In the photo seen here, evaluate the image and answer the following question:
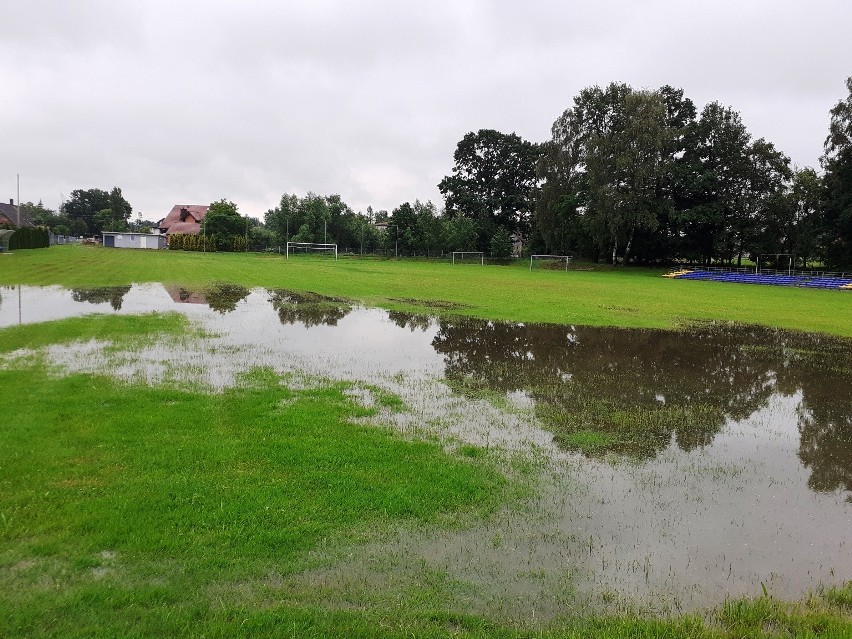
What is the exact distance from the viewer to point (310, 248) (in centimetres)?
8950

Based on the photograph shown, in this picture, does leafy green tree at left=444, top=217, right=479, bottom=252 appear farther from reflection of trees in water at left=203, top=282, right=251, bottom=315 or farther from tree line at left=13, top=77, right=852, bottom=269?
reflection of trees in water at left=203, top=282, right=251, bottom=315

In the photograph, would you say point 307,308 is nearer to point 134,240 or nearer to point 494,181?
point 494,181

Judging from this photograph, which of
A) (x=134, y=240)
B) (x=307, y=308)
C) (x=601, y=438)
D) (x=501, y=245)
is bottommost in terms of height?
(x=601, y=438)

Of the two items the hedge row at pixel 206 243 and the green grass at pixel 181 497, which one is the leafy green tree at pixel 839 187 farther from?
the hedge row at pixel 206 243

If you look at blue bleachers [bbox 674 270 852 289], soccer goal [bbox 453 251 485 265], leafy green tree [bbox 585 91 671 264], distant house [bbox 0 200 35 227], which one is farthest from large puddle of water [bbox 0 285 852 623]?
distant house [bbox 0 200 35 227]

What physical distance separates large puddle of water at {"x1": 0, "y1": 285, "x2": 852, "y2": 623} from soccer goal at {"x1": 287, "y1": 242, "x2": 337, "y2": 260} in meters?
66.1

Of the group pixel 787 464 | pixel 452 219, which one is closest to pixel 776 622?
pixel 787 464

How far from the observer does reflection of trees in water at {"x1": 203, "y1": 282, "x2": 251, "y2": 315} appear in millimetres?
23312

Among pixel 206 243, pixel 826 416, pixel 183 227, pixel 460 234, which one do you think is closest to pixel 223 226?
pixel 206 243

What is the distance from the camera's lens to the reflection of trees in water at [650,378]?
9.28 metres

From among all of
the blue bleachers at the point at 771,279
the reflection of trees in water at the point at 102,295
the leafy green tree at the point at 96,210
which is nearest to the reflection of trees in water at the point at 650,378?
the reflection of trees in water at the point at 102,295

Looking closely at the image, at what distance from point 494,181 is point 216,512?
8960cm

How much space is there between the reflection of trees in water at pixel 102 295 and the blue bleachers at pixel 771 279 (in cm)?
5176

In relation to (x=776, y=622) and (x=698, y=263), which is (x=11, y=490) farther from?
(x=698, y=263)
